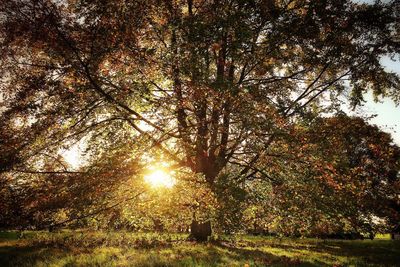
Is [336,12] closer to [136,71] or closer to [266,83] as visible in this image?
[266,83]

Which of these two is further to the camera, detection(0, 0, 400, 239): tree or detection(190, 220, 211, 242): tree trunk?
detection(190, 220, 211, 242): tree trunk

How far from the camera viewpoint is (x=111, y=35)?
941cm

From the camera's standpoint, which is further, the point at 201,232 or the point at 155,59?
the point at 201,232

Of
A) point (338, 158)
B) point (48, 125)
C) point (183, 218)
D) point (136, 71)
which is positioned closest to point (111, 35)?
point (136, 71)

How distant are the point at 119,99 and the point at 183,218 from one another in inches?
178

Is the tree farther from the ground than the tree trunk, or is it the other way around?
the tree

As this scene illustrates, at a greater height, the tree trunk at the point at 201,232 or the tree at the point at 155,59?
the tree at the point at 155,59

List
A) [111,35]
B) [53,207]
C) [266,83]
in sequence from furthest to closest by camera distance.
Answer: [266,83], [111,35], [53,207]

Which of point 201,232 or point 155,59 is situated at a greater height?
point 155,59

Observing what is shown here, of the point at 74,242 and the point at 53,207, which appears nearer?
the point at 53,207

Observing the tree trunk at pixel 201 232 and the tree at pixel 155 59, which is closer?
the tree at pixel 155 59

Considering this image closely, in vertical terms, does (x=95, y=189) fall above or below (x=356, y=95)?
below

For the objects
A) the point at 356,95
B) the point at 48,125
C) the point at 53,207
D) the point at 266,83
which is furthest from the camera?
the point at 266,83

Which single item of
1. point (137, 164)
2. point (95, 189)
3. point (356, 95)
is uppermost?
point (356, 95)
